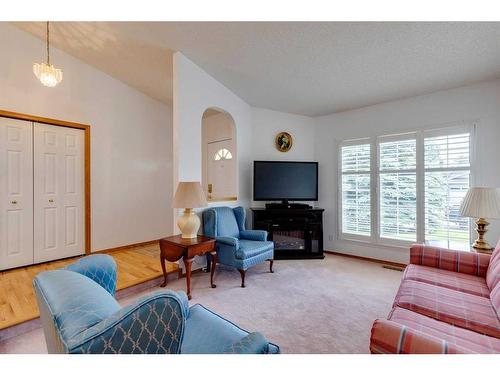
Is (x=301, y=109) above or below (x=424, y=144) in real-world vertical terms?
above

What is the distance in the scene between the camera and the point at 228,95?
12.6ft

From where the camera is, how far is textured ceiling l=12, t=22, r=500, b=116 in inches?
87.5

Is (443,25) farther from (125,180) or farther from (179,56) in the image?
(125,180)

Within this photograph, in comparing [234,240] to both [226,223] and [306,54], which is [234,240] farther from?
[306,54]

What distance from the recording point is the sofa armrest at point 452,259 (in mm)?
2064

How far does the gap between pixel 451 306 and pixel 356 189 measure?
108 inches

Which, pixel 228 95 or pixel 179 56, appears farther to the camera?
pixel 228 95

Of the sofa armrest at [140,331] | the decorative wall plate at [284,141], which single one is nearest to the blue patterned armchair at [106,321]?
the sofa armrest at [140,331]

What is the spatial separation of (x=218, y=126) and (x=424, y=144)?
11.9 feet

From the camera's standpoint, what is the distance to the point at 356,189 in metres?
4.12

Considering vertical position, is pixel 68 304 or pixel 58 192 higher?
pixel 58 192

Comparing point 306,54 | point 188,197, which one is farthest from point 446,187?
point 188,197

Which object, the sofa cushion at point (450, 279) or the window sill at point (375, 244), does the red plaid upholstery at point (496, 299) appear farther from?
the window sill at point (375, 244)
